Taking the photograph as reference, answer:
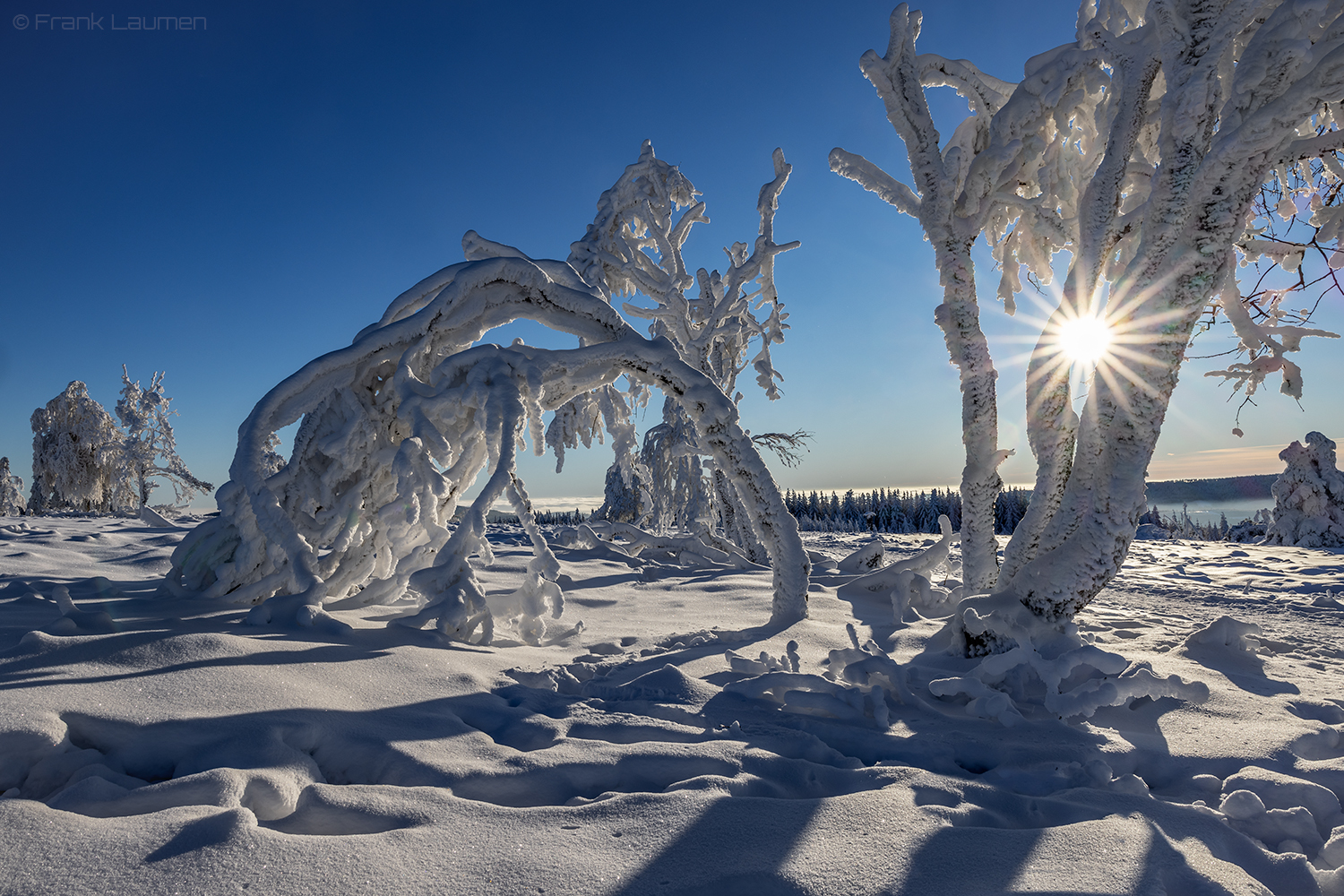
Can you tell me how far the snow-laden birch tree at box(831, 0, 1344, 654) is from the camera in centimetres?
243

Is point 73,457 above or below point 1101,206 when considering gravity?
below

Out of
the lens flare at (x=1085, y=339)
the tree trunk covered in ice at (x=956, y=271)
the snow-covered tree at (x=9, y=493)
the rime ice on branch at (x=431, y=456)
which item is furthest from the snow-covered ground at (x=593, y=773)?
the snow-covered tree at (x=9, y=493)

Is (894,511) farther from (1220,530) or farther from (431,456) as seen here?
(431,456)

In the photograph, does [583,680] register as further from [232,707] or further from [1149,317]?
[1149,317]

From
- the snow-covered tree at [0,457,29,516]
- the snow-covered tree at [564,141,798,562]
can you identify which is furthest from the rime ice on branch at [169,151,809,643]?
the snow-covered tree at [0,457,29,516]

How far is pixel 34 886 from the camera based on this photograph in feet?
3.41

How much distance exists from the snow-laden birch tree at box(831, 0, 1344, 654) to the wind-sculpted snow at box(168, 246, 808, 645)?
4.80 feet

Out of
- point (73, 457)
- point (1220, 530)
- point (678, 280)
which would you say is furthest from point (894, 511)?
point (73, 457)

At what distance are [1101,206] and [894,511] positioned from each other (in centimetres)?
2704

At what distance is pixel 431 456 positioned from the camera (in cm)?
294

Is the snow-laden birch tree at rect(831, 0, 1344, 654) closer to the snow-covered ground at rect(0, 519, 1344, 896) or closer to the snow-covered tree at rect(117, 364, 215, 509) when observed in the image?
the snow-covered ground at rect(0, 519, 1344, 896)

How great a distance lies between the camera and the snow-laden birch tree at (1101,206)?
2.43 metres

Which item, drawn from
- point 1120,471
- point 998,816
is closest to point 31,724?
point 998,816

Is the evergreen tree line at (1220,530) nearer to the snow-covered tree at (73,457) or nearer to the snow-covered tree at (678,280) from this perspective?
the snow-covered tree at (678,280)
